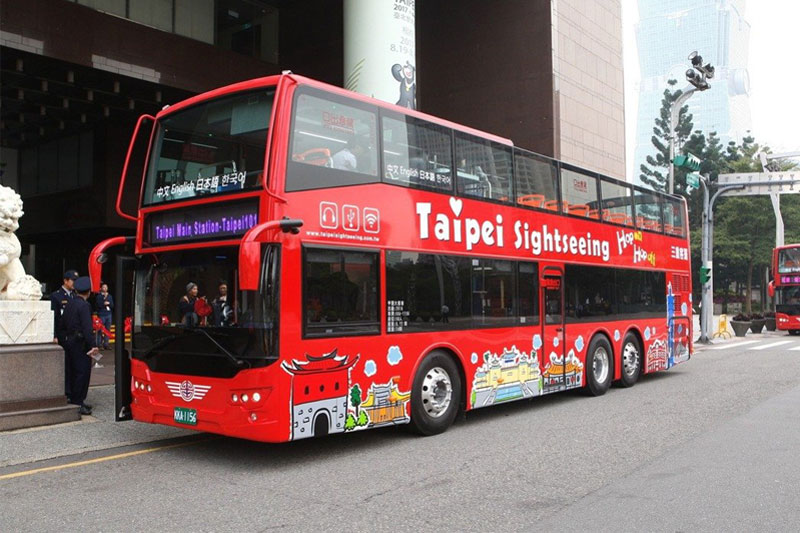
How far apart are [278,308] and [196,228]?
4.52 feet

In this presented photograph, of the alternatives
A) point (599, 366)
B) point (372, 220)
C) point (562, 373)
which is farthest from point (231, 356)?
point (599, 366)

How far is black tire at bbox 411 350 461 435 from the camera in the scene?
812 centimetres

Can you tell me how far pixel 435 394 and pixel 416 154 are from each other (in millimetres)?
2906

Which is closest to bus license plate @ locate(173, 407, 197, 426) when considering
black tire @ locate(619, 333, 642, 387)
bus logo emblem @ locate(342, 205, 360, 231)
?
bus logo emblem @ locate(342, 205, 360, 231)

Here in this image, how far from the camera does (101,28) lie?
17.5 metres

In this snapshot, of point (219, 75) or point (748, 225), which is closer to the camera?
point (219, 75)

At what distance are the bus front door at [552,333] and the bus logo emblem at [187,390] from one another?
5.27 metres

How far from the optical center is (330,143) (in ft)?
24.0

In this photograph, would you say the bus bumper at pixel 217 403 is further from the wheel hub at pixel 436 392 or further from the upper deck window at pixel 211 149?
the wheel hub at pixel 436 392

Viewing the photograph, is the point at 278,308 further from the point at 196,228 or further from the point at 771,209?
the point at 771,209

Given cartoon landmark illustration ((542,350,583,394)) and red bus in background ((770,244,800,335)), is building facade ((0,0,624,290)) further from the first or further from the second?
cartoon landmark illustration ((542,350,583,394))

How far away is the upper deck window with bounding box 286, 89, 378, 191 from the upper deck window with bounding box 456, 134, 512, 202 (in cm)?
162

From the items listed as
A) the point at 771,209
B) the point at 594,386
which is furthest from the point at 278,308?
the point at 771,209

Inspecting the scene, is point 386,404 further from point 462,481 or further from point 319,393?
point 462,481
